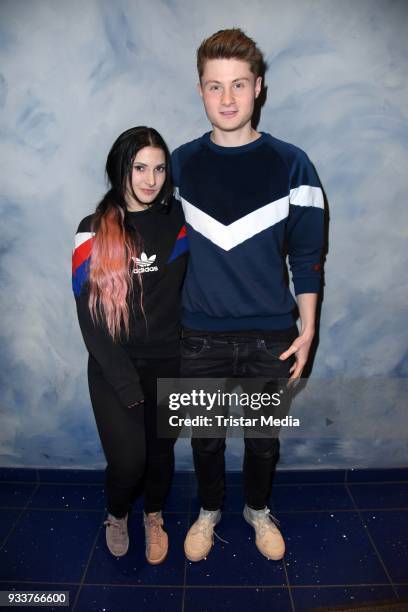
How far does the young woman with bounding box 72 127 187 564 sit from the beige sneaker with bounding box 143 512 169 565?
244 mm

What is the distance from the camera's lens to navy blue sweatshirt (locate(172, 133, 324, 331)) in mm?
1628

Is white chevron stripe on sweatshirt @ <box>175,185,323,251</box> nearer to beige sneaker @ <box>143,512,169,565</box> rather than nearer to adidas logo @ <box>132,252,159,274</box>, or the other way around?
adidas logo @ <box>132,252,159,274</box>

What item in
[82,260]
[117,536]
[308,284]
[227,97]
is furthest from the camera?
[117,536]

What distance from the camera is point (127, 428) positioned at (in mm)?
1701

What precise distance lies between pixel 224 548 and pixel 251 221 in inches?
54.0

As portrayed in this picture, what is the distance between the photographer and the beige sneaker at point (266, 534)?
1925mm

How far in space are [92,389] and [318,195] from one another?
3.57 ft

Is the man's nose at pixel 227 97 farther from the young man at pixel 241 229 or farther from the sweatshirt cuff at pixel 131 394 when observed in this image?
the sweatshirt cuff at pixel 131 394

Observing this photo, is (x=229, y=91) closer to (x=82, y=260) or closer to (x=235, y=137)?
(x=235, y=137)

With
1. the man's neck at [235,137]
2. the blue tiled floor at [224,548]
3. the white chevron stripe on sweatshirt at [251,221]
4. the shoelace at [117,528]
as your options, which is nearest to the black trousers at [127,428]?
the shoelace at [117,528]

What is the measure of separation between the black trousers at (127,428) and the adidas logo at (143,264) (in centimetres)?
34

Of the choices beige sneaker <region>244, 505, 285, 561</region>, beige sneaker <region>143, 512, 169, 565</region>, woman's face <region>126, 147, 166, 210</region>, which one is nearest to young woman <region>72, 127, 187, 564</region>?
woman's face <region>126, 147, 166, 210</region>

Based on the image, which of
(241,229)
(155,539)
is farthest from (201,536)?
(241,229)

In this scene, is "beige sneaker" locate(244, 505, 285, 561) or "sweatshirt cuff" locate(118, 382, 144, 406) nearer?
"sweatshirt cuff" locate(118, 382, 144, 406)
